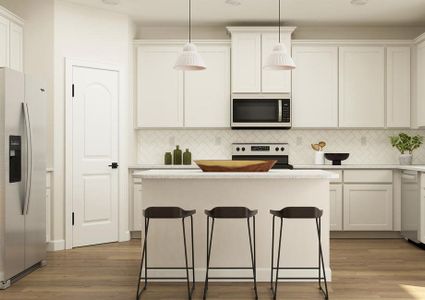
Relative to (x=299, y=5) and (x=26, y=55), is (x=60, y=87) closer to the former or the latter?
(x=26, y=55)

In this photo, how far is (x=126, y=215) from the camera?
635cm

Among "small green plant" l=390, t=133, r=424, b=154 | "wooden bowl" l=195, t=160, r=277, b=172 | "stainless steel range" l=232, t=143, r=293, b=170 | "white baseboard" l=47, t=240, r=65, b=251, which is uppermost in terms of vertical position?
"small green plant" l=390, t=133, r=424, b=154

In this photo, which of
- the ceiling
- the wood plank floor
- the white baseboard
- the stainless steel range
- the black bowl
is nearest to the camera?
the wood plank floor

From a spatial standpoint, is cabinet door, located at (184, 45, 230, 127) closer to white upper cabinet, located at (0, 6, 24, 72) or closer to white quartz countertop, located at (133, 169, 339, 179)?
white upper cabinet, located at (0, 6, 24, 72)

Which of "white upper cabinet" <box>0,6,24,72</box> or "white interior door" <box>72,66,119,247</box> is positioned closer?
"white upper cabinet" <box>0,6,24,72</box>

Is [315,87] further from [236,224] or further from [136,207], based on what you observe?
[236,224]

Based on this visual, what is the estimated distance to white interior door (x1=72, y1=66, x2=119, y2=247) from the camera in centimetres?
590

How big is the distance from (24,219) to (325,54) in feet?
14.0

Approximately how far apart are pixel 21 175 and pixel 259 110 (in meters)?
3.24

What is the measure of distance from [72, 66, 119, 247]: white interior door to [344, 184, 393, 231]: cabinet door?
2921 mm

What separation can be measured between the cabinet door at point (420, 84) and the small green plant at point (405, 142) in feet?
0.85

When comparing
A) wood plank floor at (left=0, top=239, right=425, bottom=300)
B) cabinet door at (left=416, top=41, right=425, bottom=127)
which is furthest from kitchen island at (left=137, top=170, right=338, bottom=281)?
cabinet door at (left=416, top=41, right=425, bottom=127)

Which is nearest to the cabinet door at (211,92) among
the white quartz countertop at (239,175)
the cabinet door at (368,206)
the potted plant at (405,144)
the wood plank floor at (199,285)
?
the cabinet door at (368,206)

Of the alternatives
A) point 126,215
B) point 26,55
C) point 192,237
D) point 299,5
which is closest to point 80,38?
point 26,55
